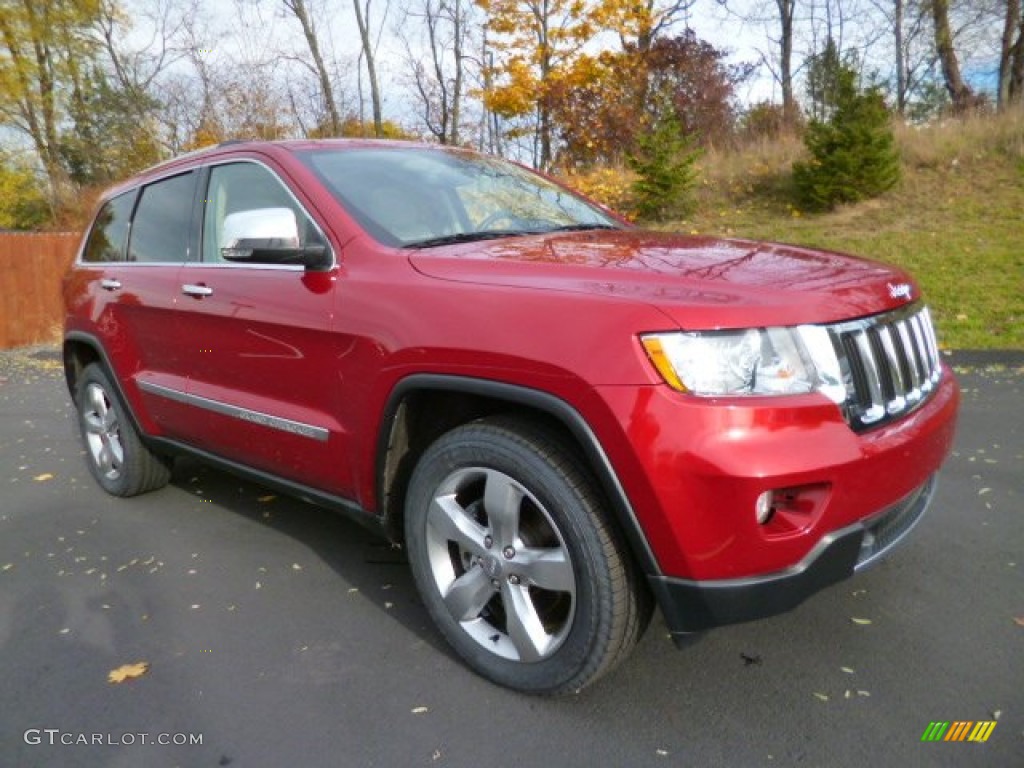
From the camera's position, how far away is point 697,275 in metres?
2.18

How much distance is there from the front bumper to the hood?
1.92 ft

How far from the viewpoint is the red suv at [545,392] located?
77.0 inches

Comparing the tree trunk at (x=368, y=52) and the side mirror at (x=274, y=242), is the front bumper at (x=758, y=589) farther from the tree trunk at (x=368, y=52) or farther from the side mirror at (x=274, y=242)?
the tree trunk at (x=368, y=52)

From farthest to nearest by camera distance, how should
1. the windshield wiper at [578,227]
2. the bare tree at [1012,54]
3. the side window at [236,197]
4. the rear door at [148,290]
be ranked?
the bare tree at [1012,54]
the rear door at [148,290]
the windshield wiper at [578,227]
the side window at [236,197]

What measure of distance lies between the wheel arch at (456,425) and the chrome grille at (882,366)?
0.64m

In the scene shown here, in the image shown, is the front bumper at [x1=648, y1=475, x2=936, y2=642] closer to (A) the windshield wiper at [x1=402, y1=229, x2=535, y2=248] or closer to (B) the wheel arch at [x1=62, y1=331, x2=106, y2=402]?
(A) the windshield wiper at [x1=402, y1=229, x2=535, y2=248]

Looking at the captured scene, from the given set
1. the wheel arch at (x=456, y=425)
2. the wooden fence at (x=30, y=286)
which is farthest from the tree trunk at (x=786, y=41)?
the wheel arch at (x=456, y=425)

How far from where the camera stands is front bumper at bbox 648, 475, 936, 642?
199 cm

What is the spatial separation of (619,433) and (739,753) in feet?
3.16

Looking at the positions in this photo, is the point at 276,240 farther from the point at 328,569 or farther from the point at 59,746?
the point at 59,746

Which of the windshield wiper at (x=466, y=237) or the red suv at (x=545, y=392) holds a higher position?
the windshield wiper at (x=466, y=237)

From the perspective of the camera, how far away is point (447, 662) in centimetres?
267

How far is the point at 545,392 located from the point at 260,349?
1399 millimetres

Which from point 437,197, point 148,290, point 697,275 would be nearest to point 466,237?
point 437,197
